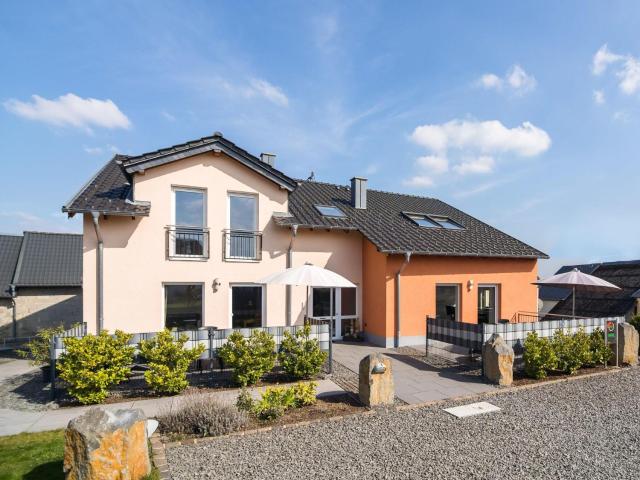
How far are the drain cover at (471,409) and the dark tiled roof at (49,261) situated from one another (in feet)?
58.6

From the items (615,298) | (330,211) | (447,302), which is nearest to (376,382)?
(447,302)

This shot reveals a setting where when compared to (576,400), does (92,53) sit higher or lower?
higher

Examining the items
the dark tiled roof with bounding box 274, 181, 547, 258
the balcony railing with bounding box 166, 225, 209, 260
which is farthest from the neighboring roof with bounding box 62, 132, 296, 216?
the dark tiled roof with bounding box 274, 181, 547, 258

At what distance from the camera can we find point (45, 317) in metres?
16.7

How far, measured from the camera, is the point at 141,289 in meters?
10.3

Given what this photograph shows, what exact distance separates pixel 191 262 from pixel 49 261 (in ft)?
40.2

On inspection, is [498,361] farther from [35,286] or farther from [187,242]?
[35,286]

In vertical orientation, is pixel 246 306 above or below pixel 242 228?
below

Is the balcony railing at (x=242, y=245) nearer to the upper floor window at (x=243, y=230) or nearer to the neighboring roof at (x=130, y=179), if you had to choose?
the upper floor window at (x=243, y=230)

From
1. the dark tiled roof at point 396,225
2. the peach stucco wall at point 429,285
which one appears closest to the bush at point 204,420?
the dark tiled roof at point 396,225

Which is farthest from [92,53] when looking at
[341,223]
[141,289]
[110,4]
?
[341,223]

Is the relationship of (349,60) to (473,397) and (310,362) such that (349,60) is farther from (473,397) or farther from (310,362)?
(473,397)

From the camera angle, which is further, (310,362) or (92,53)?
(92,53)

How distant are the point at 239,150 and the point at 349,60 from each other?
4.40 m
